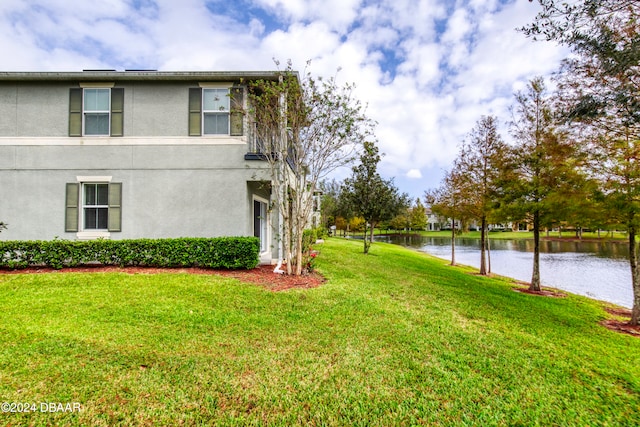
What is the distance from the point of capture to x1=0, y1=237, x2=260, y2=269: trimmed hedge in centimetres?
896

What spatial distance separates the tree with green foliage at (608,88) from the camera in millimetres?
5387

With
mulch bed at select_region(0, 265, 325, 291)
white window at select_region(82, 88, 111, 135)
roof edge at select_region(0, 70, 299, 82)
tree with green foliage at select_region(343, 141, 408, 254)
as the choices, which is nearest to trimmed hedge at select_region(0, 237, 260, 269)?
mulch bed at select_region(0, 265, 325, 291)

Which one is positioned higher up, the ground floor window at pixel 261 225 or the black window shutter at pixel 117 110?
the black window shutter at pixel 117 110

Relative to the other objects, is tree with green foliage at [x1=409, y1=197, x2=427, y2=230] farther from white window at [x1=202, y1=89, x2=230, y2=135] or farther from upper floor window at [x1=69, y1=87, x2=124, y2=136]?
upper floor window at [x1=69, y1=87, x2=124, y2=136]

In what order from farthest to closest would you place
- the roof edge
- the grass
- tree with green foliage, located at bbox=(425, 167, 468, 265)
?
1. tree with green foliage, located at bbox=(425, 167, 468, 265)
2. the roof edge
3. the grass

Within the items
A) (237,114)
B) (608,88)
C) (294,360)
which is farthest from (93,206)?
(608,88)

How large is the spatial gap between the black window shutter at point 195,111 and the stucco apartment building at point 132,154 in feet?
0.11

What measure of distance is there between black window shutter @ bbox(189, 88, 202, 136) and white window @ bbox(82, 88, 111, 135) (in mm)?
2695

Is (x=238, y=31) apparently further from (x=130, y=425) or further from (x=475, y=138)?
(x=130, y=425)

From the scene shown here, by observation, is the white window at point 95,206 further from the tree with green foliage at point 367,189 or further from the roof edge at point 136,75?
the tree with green foliage at point 367,189

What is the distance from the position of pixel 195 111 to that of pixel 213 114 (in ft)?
1.91

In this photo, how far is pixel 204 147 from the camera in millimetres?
10242

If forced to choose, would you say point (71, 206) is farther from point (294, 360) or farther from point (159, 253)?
point (294, 360)

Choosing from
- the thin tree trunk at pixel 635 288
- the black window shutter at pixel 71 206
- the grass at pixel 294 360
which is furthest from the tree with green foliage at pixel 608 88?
the black window shutter at pixel 71 206
